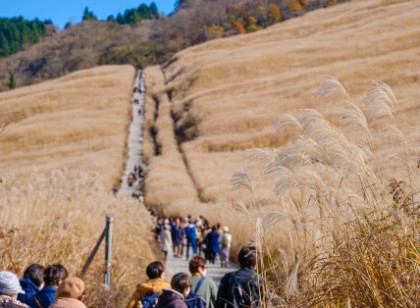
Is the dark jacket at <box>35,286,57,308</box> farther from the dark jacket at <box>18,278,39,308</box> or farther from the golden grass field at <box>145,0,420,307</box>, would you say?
the golden grass field at <box>145,0,420,307</box>

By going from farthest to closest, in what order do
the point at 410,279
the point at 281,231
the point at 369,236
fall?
the point at 281,231, the point at 369,236, the point at 410,279

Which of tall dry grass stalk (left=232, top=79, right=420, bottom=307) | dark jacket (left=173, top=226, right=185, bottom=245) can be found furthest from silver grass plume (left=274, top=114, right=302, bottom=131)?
dark jacket (left=173, top=226, right=185, bottom=245)

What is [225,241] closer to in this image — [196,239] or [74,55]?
[196,239]

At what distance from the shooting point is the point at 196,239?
77.5ft

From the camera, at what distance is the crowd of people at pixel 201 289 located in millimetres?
6469

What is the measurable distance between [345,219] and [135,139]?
59.1 metres

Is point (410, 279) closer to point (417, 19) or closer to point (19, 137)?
point (19, 137)

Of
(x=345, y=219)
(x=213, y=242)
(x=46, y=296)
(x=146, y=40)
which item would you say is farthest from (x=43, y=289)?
(x=146, y=40)

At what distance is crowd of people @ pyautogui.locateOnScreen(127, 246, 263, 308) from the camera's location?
6.47m

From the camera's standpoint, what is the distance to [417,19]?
85.4m

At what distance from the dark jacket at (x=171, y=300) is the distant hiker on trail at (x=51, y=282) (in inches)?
39.5

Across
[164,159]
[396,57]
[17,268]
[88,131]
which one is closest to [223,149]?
[164,159]

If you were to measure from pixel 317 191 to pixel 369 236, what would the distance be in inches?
29.1

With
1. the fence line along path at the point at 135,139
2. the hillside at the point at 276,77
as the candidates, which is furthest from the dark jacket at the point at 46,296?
the fence line along path at the point at 135,139
